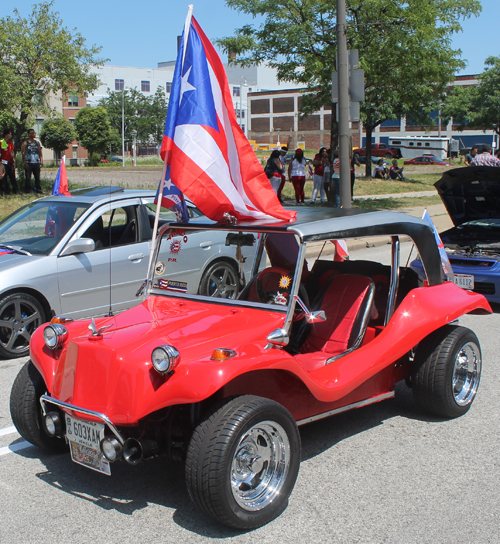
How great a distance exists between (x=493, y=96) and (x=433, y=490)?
59.1 metres

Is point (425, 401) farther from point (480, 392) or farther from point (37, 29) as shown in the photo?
point (37, 29)

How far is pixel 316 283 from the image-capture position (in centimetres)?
493

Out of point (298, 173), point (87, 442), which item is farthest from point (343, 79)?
point (87, 442)

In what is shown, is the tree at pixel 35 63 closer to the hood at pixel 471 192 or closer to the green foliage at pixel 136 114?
the hood at pixel 471 192

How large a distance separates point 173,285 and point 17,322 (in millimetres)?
2694

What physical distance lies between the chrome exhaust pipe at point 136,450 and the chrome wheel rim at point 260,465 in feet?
1.53

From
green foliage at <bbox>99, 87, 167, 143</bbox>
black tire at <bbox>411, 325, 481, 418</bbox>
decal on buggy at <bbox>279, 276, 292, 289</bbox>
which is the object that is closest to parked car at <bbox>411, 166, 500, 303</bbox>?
black tire at <bbox>411, 325, 481, 418</bbox>

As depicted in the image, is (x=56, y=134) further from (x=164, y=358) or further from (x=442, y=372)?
(x=164, y=358)

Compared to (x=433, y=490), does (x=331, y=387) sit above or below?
above

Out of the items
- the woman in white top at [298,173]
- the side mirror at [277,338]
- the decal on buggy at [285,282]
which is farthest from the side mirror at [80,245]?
the woman in white top at [298,173]

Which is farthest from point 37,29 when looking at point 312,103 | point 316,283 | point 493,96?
point 493,96

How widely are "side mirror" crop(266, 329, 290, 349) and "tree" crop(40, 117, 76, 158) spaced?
5640cm

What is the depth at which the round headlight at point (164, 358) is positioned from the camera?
3307mm

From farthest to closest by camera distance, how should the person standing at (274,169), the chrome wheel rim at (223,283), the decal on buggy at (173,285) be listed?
the person standing at (274,169) → the decal on buggy at (173,285) → the chrome wheel rim at (223,283)
